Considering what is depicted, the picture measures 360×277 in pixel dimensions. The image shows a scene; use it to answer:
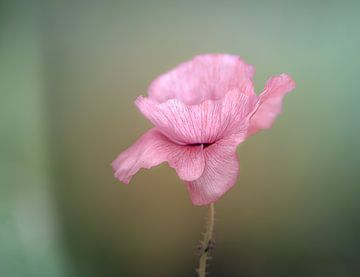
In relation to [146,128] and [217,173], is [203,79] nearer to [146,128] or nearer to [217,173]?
[217,173]

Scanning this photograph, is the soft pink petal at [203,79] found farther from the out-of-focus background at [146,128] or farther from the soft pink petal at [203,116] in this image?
the out-of-focus background at [146,128]

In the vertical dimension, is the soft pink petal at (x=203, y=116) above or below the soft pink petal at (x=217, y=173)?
above

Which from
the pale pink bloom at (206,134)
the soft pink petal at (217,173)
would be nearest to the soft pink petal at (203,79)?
the pale pink bloom at (206,134)

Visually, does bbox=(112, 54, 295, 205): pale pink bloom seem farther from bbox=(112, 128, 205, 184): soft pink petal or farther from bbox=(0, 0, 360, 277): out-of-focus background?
bbox=(0, 0, 360, 277): out-of-focus background

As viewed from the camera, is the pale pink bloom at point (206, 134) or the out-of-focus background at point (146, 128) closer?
the pale pink bloom at point (206, 134)

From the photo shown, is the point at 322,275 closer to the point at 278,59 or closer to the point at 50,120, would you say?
the point at 278,59

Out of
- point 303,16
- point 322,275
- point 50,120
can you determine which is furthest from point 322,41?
point 50,120

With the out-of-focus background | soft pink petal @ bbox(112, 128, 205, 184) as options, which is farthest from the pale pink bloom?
the out-of-focus background
